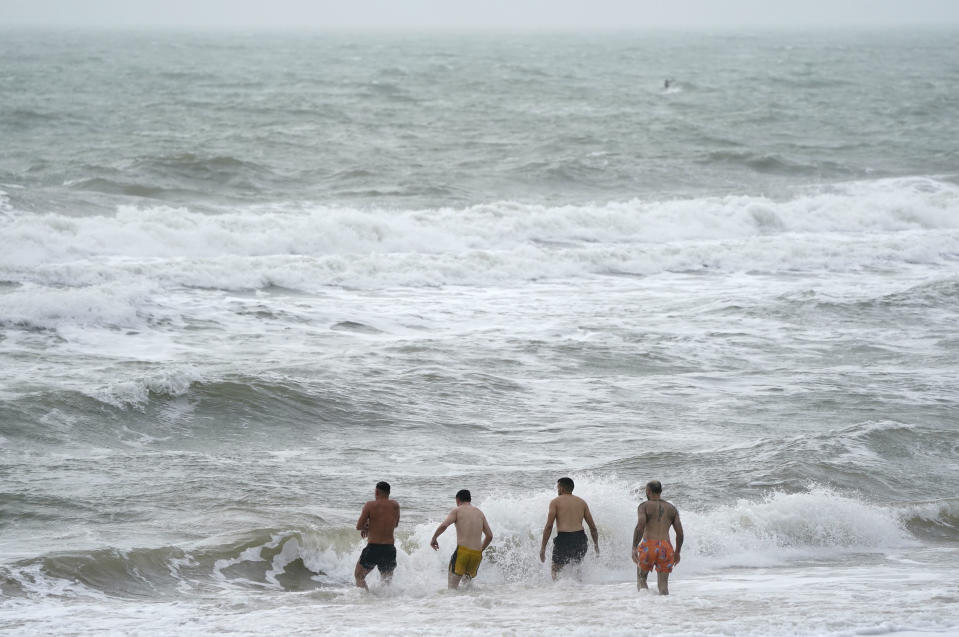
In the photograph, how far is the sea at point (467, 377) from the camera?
9.13 m

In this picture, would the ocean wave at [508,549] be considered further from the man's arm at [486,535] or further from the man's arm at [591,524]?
the man's arm at [486,535]

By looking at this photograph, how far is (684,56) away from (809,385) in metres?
81.0

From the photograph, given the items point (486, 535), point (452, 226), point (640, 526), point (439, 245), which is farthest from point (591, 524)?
point (452, 226)

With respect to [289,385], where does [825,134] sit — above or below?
above

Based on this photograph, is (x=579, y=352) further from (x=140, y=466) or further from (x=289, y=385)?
(x=140, y=466)

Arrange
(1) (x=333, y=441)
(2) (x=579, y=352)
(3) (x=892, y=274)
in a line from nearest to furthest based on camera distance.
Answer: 1. (1) (x=333, y=441)
2. (2) (x=579, y=352)
3. (3) (x=892, y=274)

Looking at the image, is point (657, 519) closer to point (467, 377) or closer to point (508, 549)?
point (508, 549)

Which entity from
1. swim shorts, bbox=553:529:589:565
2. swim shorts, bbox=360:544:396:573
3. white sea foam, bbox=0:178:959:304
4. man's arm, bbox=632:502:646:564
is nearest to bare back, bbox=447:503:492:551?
swim shorts, bbox=360:544:396:573

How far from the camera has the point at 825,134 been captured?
141ft

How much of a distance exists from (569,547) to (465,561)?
0.86m

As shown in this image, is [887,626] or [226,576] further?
[226,576]

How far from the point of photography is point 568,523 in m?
9.38

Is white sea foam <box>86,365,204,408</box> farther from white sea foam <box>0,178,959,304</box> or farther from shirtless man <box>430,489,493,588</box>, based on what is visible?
shirtless man <box>430,489,493,588</box>

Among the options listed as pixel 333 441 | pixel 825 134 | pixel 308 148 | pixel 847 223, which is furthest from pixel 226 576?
pixel 825 134
